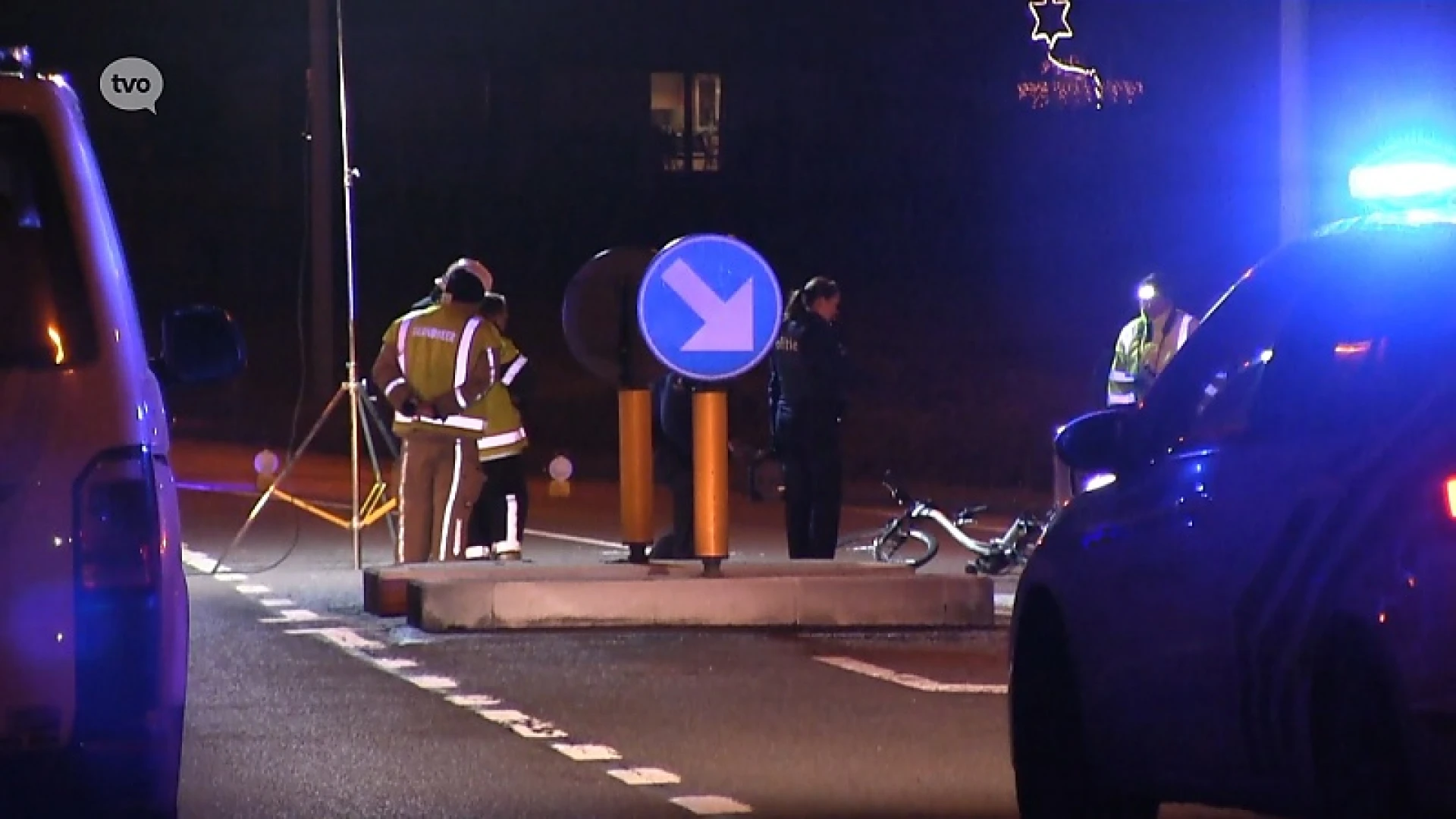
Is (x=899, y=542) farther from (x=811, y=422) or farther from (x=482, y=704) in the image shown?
(x=482, y=704)

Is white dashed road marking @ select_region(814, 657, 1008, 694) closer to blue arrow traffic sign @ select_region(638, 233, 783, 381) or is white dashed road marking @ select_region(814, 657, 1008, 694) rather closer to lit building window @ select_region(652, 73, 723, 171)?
blue arrow traffic sign @ select_region(638, 233, 783, 381)

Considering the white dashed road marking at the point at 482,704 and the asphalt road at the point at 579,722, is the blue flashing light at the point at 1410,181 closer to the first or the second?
the asphalt road at the point at 579,722

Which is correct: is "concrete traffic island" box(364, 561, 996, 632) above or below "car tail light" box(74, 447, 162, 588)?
below

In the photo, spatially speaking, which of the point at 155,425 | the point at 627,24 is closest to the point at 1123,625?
the point at 155,425

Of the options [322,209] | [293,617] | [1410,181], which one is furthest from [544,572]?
[322,209]

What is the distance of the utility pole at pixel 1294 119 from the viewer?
54.0 feet

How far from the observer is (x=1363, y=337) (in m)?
6.76

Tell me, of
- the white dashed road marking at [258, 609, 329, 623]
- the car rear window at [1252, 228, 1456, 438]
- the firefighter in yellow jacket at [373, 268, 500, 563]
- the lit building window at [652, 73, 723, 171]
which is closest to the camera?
the car rear window at [1252, 228, 1456, 438]

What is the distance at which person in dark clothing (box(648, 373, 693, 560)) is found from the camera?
17.7 m

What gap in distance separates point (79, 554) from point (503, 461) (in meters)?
12.0

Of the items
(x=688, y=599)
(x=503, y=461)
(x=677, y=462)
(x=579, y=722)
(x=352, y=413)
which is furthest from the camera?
(x=352, y=413)

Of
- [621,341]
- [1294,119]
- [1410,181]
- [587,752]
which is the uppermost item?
[1294,119]

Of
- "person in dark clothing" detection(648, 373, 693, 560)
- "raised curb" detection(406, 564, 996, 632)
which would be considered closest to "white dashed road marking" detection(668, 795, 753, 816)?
"raised curb" detection(406, 564, 996, 632)

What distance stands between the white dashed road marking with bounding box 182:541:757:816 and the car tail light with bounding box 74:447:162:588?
→ 332cm
